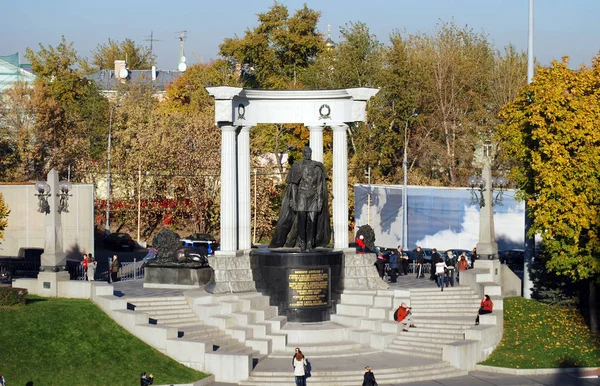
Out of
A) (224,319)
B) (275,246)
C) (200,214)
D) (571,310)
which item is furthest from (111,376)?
(200,214)

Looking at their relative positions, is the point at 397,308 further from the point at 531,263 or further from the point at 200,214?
the point at 200,214

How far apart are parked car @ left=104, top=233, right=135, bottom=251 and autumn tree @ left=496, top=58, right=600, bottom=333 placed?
3826 cm

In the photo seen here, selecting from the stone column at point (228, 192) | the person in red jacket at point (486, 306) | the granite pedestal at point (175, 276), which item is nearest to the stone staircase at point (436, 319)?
the person in red jacket at point (486, 306)

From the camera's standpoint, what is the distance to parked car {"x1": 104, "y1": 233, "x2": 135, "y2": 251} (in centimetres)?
7806

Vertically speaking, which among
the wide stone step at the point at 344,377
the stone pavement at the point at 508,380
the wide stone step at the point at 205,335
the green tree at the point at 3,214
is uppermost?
the green tree at the point at 3,214

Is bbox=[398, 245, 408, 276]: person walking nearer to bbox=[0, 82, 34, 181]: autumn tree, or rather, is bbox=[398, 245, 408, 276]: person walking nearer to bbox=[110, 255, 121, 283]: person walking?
bbox=[110, 255, 121, 283]: person walking

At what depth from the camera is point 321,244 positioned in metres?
44.6

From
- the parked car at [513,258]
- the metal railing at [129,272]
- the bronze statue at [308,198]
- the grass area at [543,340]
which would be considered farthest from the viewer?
the parked car at [513,258]

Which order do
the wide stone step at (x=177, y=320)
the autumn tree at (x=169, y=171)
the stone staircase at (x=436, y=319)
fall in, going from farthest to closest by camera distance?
the autumn tree at (x=169, y=171)
the stone staircase at (x=436, y=319)
the wide stone step at (x=177, y=320)

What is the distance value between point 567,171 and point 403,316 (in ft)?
30.1

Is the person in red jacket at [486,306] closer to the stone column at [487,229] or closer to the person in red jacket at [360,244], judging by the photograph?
the stone column at [487,229]

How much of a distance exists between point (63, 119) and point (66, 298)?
164 ft

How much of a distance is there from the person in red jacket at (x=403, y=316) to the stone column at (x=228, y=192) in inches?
295

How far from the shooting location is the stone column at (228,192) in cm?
4481
